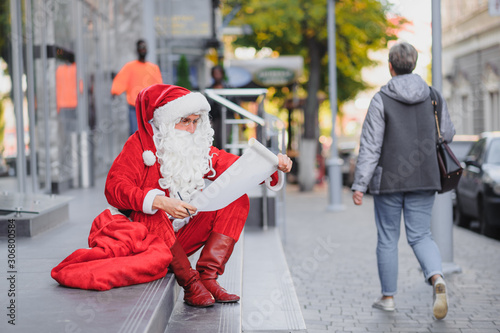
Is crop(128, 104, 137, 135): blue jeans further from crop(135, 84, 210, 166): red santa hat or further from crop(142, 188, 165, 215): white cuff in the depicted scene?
crop(142, 188, 165, 215): white cuff

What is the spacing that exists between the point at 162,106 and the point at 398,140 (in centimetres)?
188

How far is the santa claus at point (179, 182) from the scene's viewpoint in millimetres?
3812

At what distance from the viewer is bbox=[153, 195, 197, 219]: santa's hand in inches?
144

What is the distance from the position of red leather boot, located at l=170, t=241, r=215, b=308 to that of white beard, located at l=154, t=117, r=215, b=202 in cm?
30

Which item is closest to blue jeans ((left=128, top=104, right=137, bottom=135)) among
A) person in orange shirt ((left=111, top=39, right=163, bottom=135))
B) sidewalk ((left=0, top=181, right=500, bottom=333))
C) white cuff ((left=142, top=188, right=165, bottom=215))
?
person in orange shirt ((left=111, top=39, right=163, bottom=135))

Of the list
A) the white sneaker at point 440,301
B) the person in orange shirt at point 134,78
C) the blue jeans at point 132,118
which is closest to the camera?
the white sneaker at point 440,301

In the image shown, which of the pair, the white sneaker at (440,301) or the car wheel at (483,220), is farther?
the car wheel at (483,220)

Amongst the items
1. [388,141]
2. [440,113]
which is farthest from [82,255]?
[440,113]

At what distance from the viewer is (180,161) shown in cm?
396

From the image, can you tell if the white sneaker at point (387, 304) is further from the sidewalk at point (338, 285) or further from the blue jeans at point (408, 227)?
the blue jeans at point (408, 227)

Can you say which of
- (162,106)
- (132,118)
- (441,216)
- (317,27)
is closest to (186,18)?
(317,27)

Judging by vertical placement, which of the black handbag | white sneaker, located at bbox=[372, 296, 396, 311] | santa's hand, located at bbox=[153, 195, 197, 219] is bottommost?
white sneaker, located at bbox=[372, 296, 396, 311]

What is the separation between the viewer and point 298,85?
84.6 ft

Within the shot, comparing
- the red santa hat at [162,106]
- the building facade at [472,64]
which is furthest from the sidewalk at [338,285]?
the building facade at [472,64]
